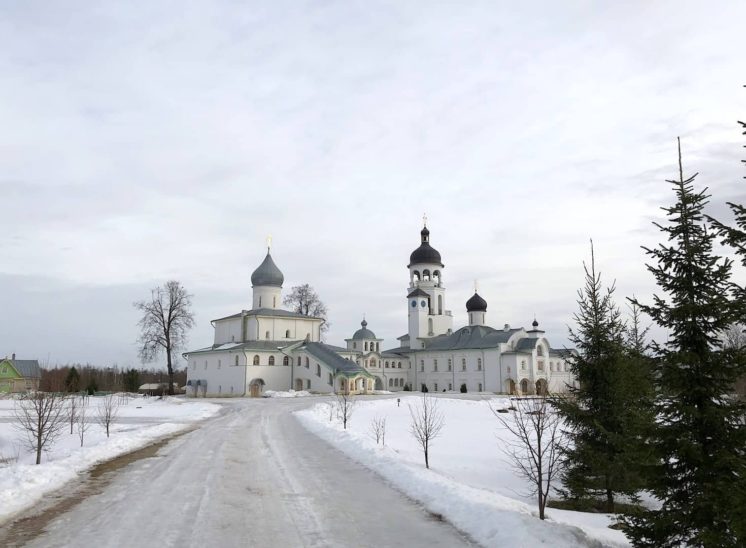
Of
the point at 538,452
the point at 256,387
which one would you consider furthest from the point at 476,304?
the point at 538,452

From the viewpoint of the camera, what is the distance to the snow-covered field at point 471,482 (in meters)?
7.95

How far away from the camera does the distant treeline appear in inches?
1679

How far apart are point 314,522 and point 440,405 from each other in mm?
34958

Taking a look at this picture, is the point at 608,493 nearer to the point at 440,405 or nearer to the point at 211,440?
the point at 211,440

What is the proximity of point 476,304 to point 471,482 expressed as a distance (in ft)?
206

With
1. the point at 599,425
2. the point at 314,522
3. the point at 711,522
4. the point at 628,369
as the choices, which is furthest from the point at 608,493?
the point at 314,522

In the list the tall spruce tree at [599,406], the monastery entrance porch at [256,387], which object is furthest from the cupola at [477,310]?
the tall spruce tree at [599,406]

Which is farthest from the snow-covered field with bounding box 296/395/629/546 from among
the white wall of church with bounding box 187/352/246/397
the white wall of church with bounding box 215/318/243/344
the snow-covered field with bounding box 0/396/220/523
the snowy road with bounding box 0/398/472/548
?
the white wall of church with bounding box 215/318/243/344

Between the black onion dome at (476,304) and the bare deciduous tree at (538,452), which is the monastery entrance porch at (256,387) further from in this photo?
the bare deciduous tree at (538,452)

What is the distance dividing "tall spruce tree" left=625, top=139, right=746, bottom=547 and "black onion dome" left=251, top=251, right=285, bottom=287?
64.8 metres

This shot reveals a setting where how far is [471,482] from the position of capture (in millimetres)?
14781

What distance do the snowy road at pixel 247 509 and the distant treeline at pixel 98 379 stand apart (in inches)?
689

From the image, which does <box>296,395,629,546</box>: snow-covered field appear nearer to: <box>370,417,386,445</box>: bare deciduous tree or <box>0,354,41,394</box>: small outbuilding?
<box>370,417,386,445</box>: bare deciduous tree

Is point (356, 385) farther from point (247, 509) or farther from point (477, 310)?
point (247, 509)
